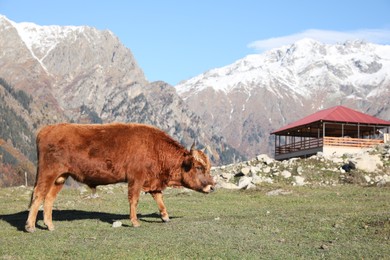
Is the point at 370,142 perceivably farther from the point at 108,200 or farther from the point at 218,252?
the point at 218,252

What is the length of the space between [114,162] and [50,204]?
2133 mm

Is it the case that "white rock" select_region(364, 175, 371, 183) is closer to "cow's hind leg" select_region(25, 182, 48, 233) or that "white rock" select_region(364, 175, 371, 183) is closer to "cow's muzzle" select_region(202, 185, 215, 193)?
"cow's muzzle" select_region(202, 185, 215, 193)

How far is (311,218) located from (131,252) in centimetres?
645

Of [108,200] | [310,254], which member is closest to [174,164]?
[310,254]

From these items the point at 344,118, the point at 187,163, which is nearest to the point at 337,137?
the point at 344,118

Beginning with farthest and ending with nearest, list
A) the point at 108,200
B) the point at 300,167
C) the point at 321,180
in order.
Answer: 1. the point at 300,167
2. the point at 321,180
3. the point at 108,200

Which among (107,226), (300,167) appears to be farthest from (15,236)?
(300,167)

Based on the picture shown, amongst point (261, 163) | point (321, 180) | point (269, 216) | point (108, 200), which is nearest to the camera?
point (269, 216)

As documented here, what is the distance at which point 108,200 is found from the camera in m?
23.7

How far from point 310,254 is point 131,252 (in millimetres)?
3638

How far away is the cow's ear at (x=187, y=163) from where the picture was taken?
15320mm

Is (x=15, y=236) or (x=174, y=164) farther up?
(x=174, y=164)

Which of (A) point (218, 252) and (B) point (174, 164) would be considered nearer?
(A) point (218, 252)

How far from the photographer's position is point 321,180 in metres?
32.4
